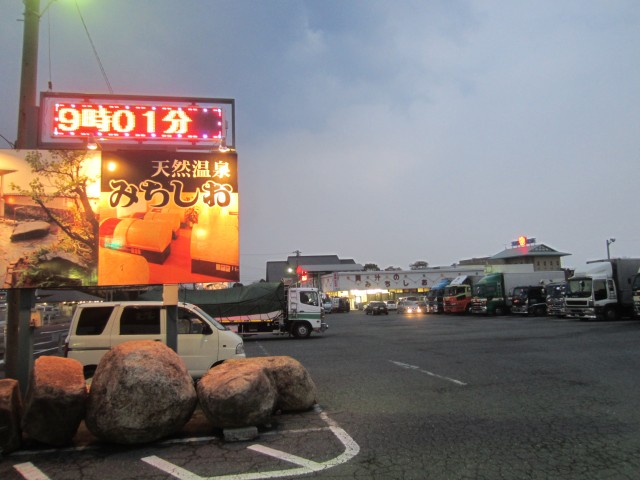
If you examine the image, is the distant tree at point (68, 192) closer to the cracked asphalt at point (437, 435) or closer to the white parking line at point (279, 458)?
the cracked asphalt at point (437, 435)

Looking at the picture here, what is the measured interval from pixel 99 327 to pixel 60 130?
4174 mm

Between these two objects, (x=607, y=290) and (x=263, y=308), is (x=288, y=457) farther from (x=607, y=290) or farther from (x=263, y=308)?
(x=607, y=290)

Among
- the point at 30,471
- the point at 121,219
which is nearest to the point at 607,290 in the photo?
the point at 121,219

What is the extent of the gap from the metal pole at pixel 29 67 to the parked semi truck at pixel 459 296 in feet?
122

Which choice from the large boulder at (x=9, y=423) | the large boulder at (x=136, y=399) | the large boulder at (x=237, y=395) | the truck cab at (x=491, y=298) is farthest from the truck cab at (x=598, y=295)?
the large boulder at (x=9, y=423)

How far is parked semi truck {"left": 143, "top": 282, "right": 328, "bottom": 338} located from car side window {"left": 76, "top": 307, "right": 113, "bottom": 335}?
11.0 metres

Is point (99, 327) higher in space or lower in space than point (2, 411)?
higher

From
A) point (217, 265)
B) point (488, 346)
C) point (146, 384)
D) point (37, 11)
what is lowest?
point (488, 346)

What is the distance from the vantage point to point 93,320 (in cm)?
961

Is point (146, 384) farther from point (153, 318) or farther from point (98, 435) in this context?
point (153, 318)

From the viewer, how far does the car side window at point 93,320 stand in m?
9.53

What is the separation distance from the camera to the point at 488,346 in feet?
50.5

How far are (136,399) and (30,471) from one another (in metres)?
1.20

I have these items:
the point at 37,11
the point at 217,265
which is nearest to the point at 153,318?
the point at 217,265
